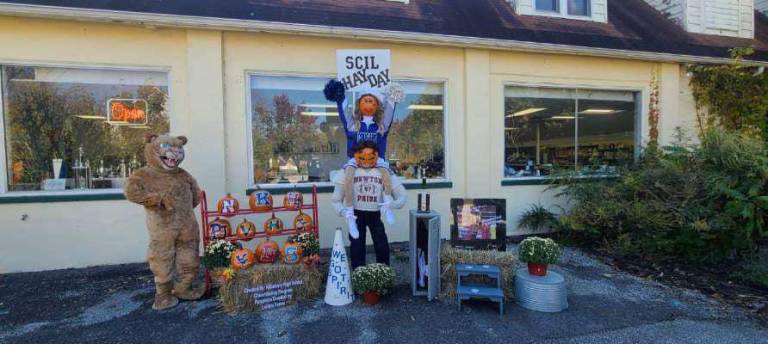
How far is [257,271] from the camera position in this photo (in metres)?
3.58

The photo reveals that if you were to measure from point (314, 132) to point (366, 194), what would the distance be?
239 cm

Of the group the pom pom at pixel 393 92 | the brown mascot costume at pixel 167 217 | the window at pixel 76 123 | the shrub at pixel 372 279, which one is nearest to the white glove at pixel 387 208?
the shrub at pixel 372 279

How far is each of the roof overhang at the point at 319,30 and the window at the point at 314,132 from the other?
74 cm

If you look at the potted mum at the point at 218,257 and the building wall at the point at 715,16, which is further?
the building wall at the point at 715,16

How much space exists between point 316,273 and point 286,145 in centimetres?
255

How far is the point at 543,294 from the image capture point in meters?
3.48

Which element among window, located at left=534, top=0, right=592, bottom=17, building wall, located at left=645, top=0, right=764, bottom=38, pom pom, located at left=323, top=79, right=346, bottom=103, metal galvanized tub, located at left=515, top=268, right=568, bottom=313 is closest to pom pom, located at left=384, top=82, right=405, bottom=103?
pom pom, located at left=323, top=79, right=346, bottom=103

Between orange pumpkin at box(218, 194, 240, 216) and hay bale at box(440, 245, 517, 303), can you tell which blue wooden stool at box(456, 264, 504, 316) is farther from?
orange pumpkin at box(218, 194, 240, 216)

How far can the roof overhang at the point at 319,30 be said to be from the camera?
14.6 feet

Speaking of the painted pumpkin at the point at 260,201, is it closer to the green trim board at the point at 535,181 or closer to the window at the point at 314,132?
the window at the point at 314,132

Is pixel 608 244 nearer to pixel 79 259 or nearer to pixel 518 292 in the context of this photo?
pixel 518 292

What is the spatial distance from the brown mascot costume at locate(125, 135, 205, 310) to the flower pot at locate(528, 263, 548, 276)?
11.3ft

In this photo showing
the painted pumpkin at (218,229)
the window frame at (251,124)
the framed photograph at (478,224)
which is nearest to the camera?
the painted pumpkin at (218,229)

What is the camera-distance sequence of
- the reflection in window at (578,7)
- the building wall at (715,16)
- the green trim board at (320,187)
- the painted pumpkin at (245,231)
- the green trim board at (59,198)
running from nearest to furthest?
the painted pumpkin at (245,231) < the green trim board at (59,198) < the green trim board at (320,187) < the reflection in window at (578,7) < the building wall at (715,16)
